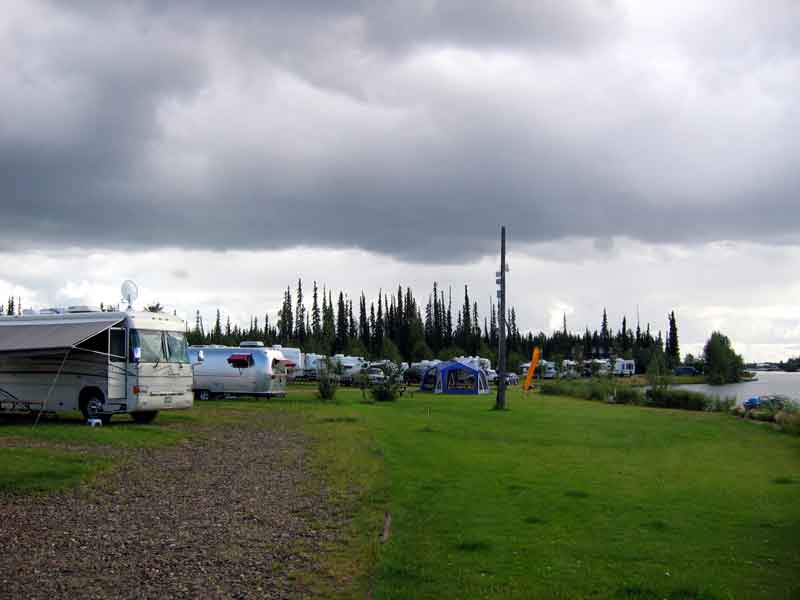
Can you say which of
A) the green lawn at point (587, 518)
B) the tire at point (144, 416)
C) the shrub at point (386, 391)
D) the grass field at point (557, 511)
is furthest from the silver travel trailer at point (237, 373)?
the green lawn at point (587, 518)

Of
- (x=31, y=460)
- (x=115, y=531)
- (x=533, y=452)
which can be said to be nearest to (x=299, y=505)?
(x=115, y=531)

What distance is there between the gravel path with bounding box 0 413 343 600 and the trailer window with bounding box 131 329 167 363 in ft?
21.2

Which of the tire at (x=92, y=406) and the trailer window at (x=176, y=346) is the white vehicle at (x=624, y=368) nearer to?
the trailer window at (x=176, y=346)

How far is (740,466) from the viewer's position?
15703 millimetres

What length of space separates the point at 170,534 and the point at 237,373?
27.2 metres

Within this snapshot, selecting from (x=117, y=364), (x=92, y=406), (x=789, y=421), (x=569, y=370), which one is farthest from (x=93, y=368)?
(x=569, y=370)

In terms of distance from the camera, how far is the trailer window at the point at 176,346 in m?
21.8

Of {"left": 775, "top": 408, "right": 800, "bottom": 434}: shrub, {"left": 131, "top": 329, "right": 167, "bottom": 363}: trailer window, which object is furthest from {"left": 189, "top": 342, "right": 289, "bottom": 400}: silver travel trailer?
{"left": 775, "top": 408, "right": 800, "bottom": 434}: shrub

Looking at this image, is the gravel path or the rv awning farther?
the rv awning

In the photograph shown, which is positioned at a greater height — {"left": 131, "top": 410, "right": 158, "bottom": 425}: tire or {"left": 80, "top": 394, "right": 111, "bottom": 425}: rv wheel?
{"left": 80, "top": 394, "right": 111, "bottom": 425}: rv wheel

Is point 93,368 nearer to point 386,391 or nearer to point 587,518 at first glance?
point 587,518

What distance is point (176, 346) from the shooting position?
2209cm

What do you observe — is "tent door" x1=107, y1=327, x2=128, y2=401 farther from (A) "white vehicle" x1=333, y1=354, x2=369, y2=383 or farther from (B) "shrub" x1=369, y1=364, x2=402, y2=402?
(A) "white vehicle" x1=333, y1=354, x2=369, y2=383

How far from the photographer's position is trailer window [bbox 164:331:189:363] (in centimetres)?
2183
